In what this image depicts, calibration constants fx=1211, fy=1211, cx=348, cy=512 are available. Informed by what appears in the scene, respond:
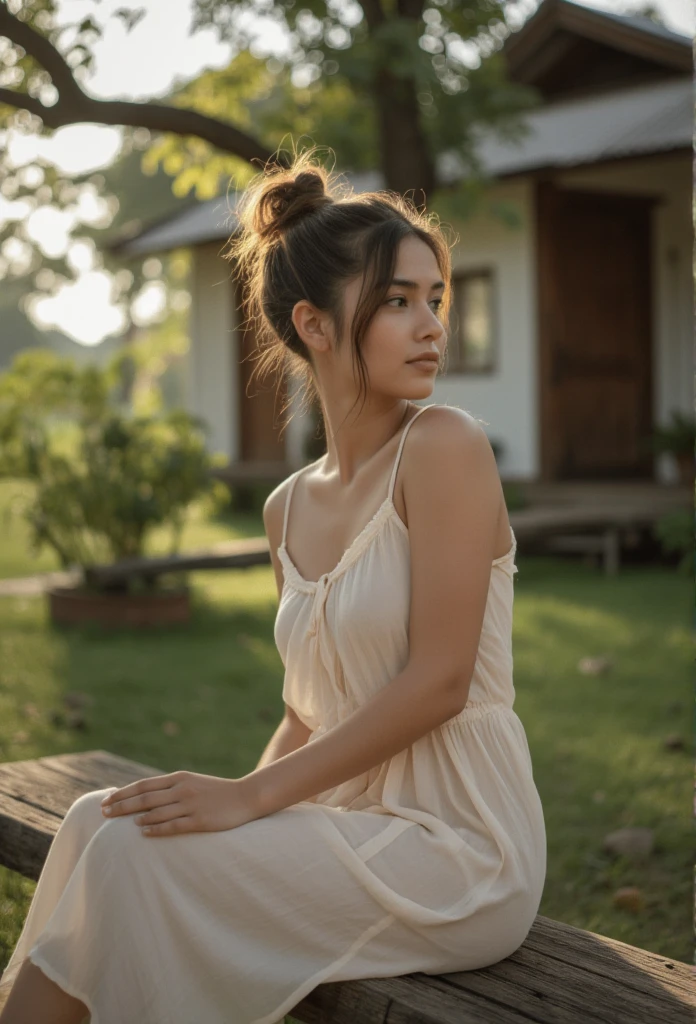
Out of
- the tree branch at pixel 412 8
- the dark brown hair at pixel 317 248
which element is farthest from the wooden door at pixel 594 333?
the dark brown hair at pixel 317 248

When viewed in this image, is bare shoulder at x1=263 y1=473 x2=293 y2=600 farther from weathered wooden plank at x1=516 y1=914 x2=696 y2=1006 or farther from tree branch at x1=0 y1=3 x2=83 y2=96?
tree branch at x1=0 y1=3 x2=83 y2=96

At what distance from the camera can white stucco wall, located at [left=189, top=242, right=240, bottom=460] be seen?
1878 cm

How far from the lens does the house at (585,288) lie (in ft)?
46.5

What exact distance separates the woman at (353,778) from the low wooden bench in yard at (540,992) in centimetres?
5

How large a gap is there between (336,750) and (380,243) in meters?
0.99

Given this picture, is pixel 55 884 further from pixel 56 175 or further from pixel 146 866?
pixel 56 175

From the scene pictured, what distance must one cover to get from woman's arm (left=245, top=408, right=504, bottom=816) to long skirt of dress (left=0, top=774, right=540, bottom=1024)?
0.25 ft

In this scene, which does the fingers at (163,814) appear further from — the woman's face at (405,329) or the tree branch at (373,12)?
the tree branch at (373,12)

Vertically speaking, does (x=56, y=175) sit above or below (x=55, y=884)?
above

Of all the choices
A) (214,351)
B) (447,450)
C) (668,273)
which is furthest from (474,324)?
(447,450)

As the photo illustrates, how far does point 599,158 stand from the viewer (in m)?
12.5

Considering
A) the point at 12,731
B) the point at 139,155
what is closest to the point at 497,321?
the point at 12,731

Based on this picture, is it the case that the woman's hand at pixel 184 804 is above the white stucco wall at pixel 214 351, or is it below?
below

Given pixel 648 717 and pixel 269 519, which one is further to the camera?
pixel 648 717
